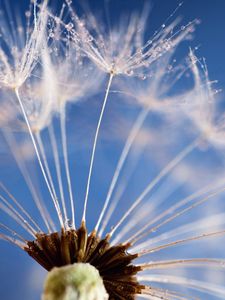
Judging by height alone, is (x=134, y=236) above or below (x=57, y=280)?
above

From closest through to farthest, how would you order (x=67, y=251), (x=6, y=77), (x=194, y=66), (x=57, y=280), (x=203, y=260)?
1. (x=57, y=280)
2. (x=67, y=251)
3. (x=203, y=260)
4. (x=6, y=77)
5. (x=194, y=66)

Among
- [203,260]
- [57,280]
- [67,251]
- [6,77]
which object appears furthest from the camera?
[6,77]

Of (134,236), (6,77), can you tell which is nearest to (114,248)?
(134,236)

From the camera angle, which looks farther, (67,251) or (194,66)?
(194,66)

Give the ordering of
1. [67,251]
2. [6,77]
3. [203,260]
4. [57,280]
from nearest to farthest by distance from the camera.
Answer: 1. [57,280]
2. [67,251]
3. [203,260]
4. [6,77]

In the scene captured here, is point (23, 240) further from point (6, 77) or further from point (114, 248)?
point (6, 77)

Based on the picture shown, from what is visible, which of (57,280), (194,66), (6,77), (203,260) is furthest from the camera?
(194,66)

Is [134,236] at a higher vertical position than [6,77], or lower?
lower

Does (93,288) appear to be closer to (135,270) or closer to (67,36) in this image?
(135,270)

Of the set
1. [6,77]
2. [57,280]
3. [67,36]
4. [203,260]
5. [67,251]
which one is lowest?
[57,280]

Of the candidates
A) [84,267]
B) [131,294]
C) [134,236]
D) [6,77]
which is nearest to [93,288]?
[84,267]
